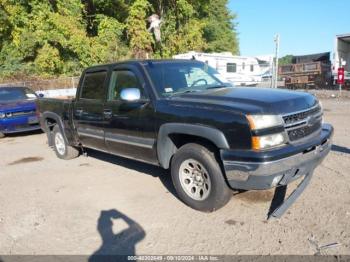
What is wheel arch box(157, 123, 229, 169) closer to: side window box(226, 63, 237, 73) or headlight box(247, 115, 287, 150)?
headlight box(247, 115, 287, 150)

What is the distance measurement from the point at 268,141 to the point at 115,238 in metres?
1.95

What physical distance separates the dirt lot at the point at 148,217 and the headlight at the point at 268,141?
0.91 meters

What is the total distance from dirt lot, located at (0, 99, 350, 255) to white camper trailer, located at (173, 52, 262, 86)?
16.1 m

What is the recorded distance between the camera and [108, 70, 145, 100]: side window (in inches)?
207

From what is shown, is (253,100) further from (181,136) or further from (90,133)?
(90,133)

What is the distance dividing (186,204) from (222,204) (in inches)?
22.9

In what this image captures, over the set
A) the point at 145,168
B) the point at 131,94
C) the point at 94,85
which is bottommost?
the point at 145,168

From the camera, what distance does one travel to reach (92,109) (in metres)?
6.07

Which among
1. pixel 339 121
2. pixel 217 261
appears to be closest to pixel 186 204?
pixel 217 261

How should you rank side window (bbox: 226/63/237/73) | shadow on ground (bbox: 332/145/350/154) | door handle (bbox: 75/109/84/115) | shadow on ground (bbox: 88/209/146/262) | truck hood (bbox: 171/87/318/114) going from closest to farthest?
1. shadow on ground (bbox: 88/209/146/262)
2. truck hood (bbox: 171/87/318/114)
3. door handle (bbox: 75/109/84/115)
4. shadow on ground (bbox: 332/145/350/154)
5. side window (bbox: 226/63/237/73)

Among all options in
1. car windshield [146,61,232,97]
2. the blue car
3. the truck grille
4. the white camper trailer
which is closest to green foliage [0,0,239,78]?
the white camper trailer

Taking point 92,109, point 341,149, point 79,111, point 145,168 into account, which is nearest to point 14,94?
point 79,111

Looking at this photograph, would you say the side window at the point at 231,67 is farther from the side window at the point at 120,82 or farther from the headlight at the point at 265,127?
the headlight at the point at 265,127

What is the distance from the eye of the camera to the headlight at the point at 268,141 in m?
3.81
